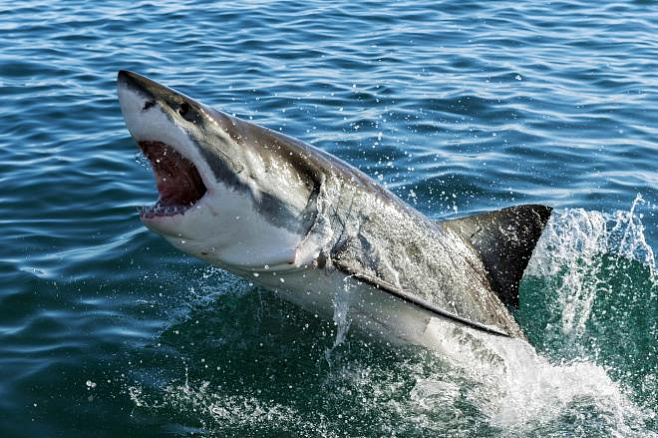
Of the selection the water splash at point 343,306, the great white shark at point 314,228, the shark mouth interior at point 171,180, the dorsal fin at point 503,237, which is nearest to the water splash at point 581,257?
the dorsal fin at point 503,237

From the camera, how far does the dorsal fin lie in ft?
21.0

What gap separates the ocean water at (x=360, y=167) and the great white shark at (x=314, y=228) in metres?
0.28

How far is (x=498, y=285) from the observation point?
6.45 metres

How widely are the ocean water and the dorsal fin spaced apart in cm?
44

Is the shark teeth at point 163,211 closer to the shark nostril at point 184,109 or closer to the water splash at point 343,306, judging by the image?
the shark nostril at point 184,109

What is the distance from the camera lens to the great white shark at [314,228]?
5094 millimetres

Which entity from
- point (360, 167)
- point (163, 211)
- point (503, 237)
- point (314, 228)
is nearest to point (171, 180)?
point (163, 211)

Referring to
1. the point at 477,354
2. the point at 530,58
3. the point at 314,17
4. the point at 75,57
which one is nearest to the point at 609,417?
the point at 477,354

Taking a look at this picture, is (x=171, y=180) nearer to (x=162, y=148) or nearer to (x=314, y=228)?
(x=162, y=148)

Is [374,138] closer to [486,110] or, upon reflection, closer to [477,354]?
[486,110]

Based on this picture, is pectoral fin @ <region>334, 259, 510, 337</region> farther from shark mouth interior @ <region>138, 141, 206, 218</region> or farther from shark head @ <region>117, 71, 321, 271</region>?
shark mouth interior @ <region>138, 141, 206, 218</region>

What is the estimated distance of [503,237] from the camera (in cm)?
645

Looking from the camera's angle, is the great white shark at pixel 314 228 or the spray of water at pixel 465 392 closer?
the great white shark at pixel 314 228

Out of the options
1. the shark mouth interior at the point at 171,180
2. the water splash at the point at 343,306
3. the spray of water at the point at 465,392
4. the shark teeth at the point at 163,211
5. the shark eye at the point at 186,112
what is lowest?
the spray of water at the point at 465,392
